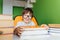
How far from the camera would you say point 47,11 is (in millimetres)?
2723

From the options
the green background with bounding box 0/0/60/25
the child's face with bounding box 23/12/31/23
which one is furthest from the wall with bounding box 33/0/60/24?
the child's face with bounding box 23/12/31/23

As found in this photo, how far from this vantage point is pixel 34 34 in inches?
30.0

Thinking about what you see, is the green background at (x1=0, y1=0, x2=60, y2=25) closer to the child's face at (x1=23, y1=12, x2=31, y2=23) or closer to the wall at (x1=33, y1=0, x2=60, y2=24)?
the wall at (x1=33, y1=0, x2=60, y2=24)

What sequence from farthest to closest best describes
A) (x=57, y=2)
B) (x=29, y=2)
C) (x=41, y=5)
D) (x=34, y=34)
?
(x=57, y=2) → (x=41, y=5) → (x=29, y=2) → (x=34, y=34)

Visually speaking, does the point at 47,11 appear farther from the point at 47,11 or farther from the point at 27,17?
the point at 27,17

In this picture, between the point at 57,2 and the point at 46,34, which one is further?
the point at 57,2

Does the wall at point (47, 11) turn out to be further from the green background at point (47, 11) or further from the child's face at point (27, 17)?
the child's face at point (27, 17)

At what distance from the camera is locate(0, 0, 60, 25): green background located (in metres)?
2.63

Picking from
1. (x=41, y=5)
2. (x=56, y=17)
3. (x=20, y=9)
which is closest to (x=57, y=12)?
(x=56, y=17)

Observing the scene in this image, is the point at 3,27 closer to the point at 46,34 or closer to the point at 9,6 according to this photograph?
the point at 46,34

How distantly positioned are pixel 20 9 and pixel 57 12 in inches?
33.2

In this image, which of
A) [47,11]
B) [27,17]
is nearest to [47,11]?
[47,11]

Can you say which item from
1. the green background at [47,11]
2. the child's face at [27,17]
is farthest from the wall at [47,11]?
the child's face at [27,17]

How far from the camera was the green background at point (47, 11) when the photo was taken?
2628 millimetres
